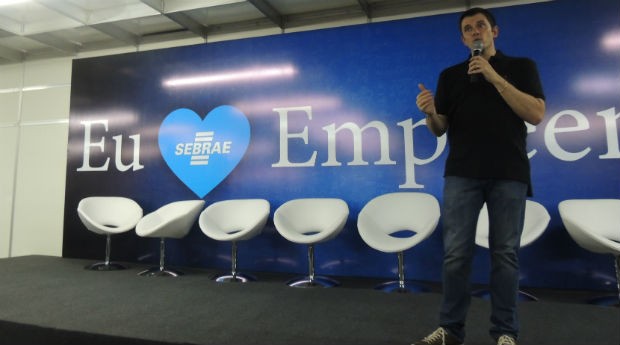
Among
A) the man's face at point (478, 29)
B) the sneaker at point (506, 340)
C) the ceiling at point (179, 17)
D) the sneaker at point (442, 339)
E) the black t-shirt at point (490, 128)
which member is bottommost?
the sneaker at point (442, 339)

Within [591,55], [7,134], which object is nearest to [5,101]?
[7,134]

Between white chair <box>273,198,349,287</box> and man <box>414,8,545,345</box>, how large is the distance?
1.87 m

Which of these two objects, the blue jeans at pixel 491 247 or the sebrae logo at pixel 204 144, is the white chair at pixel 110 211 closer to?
the sebrae logo at pixel 204 144

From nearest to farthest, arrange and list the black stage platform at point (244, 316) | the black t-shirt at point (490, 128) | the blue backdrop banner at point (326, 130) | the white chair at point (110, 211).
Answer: the black t-shirt at point (490, 128) → the black stage platform at point (244, 316) → the blue backdrop banner at point (326, 130) → the white chair at point (110, 211)

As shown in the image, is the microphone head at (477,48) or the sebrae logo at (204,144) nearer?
the microphone head at (477,48)

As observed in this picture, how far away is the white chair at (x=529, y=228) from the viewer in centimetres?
299

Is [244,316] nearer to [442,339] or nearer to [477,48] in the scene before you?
[442,339]

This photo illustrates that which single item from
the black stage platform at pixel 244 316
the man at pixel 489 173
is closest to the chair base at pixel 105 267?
the black stage platform at pixel 244 316

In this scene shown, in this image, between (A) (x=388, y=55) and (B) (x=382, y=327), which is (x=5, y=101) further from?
(B) (x=382, y=327)

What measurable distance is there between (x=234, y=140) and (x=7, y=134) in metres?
4.20

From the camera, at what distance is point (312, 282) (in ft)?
11.6

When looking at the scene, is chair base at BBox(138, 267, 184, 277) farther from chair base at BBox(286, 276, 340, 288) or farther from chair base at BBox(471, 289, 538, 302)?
chair base at BBox(471, 289, 538, 302)

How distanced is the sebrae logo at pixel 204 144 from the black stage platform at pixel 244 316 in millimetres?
1429

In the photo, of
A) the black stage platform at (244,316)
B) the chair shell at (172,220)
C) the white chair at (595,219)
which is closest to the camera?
the black stage platform at (244,316)
